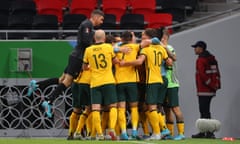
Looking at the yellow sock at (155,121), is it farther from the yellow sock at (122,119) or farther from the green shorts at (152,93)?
the yellow sock at (122,119)

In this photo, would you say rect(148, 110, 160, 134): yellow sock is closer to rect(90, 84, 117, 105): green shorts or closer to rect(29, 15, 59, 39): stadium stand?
rect(90, 84, 117, 105): green shorts

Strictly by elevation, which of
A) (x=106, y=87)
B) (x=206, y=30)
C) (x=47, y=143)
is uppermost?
(x=206, y=30)

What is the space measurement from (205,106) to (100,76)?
3.45 m

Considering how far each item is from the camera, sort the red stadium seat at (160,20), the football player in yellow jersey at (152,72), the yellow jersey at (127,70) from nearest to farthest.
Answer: the football player in yellow jersey at (152,72) < the yellow jersey at (127,70) < the red stadium seat at (160,20)

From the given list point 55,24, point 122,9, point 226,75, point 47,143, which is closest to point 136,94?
point 47,143

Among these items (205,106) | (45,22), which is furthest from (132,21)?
(205,106)

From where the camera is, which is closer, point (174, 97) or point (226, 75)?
point (174, 97)

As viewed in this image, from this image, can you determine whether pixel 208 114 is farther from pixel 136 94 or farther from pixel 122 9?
pixel 122 9

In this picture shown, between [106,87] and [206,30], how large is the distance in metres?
4.39

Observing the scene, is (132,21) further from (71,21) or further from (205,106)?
(205,106)

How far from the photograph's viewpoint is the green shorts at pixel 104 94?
12867 millimetres

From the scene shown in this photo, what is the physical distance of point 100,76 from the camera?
12.9m

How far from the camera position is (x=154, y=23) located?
19875 mm

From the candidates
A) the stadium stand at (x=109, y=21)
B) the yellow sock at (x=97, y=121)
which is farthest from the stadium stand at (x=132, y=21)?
the yellow sock at (x=97, y=121)
